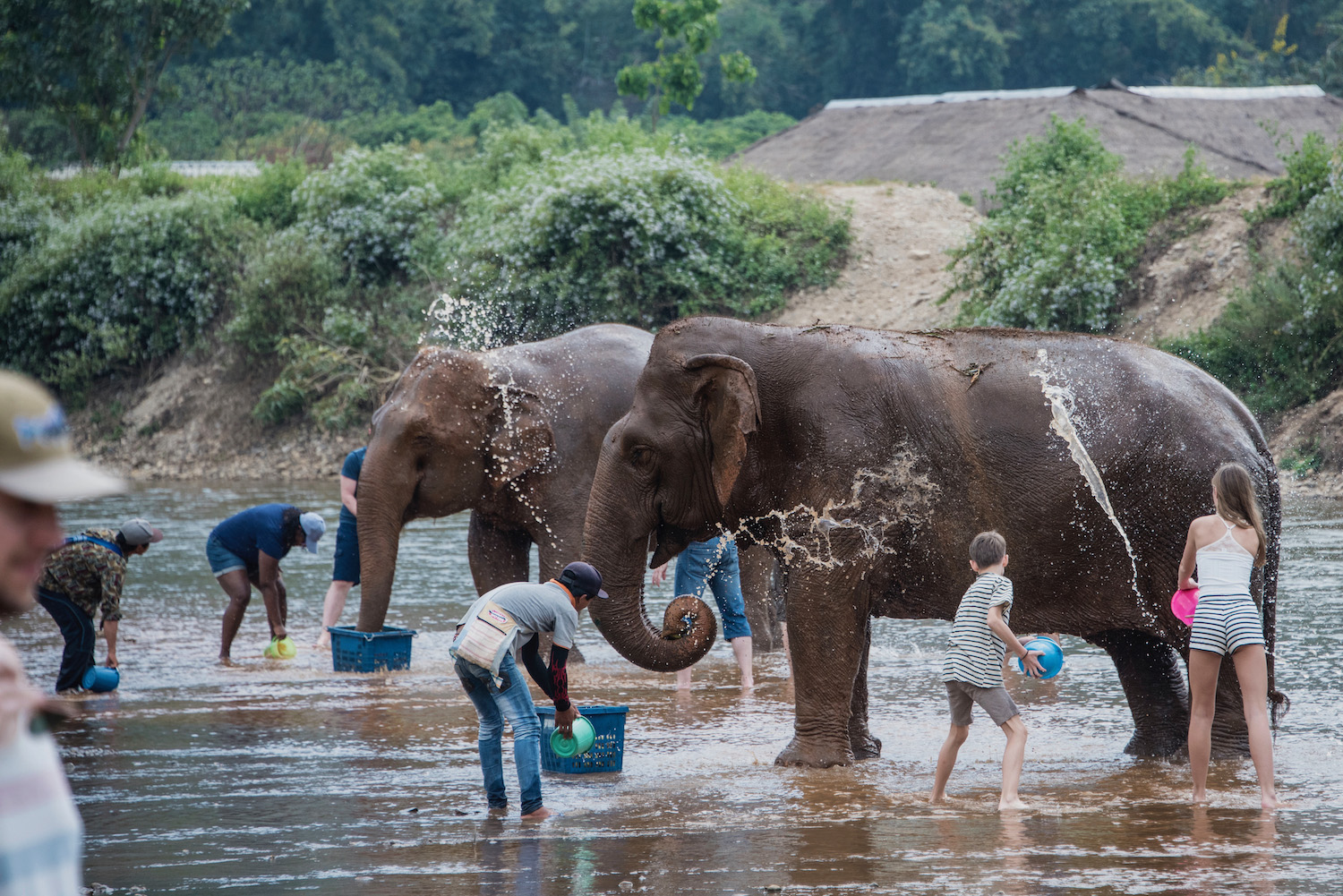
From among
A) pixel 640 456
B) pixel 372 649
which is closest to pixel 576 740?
pixel 640 456

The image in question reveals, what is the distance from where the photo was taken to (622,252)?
86.4 feet

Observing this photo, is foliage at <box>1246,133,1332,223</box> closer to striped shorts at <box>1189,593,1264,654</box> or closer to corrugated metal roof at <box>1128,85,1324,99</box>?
corrugated metal roof at <box>1128,85,1324,99</box>

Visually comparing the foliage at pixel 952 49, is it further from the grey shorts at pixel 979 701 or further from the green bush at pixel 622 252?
the grey shorts at pixel 979 701

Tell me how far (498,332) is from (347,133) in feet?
87.3

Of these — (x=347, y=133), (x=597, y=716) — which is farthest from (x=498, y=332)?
(x=347, y=133)

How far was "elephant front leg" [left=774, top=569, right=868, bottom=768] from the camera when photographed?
7484 mm

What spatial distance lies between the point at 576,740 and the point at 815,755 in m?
1.21

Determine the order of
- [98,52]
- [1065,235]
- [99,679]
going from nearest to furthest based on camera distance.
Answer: [99,679], [1065,235], [98,52]

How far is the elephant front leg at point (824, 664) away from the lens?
24.6 feet

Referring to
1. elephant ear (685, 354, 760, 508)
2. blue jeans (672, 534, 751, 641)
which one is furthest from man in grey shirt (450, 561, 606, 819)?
blue jeans (672, 534, 751, 641)

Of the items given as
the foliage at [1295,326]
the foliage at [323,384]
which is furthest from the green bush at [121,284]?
the foliage at [1295,326]

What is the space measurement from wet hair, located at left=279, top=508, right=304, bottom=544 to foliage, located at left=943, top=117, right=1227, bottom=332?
A: 12803 mm

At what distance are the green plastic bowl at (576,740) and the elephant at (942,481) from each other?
2.15 ft

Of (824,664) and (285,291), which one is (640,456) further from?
(285,291)
